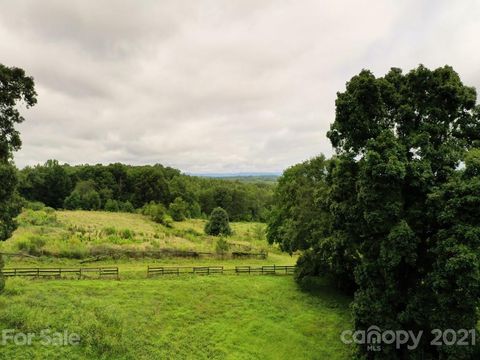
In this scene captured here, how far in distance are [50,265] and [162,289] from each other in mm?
12167

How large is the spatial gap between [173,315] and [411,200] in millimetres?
17395

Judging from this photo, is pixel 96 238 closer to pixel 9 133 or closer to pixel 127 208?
pixel 9 133

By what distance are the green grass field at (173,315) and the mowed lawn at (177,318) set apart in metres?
0.06

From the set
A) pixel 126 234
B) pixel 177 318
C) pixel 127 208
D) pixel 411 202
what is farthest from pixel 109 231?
pixel 411 202

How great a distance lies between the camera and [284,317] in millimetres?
28391

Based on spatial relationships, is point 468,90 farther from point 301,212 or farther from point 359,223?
point 301,212

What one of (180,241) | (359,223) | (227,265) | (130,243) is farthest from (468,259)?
(180,241)

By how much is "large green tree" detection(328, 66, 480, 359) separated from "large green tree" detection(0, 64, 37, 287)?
59.4ft

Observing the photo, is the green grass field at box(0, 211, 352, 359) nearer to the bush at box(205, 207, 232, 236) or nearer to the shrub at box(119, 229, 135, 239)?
the shrub at box(119, 229, 135, 239)

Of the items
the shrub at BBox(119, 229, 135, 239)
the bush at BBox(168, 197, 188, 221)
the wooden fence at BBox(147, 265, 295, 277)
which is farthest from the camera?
the bush at BBox(168, 197, 188, 221)

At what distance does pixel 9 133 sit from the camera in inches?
815

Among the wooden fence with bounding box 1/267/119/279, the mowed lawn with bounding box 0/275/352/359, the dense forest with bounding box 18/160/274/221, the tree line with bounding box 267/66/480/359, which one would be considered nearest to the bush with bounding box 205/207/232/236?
the dense forest with bounding box 18/160/274/221

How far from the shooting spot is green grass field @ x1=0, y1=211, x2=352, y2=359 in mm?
20781

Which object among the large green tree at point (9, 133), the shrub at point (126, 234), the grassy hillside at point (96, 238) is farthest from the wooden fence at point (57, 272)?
the shrub at point (126, 234)
